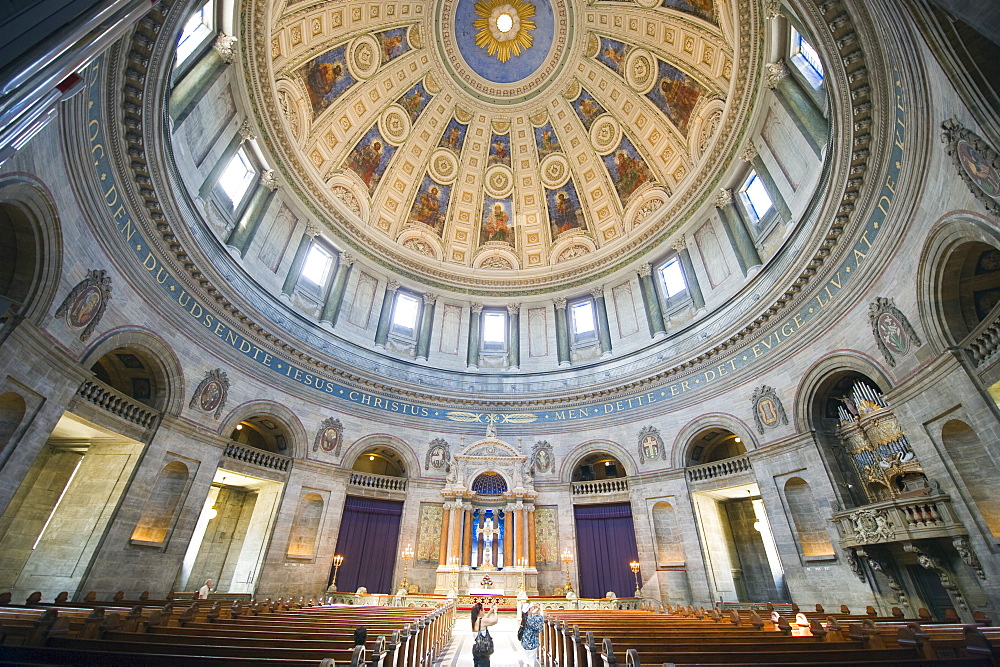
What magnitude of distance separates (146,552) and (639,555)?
1762 centimetres

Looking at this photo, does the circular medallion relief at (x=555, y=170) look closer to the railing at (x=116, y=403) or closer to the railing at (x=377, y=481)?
the railing at (x=377, y=481)

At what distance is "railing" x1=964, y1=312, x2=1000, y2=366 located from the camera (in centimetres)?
912

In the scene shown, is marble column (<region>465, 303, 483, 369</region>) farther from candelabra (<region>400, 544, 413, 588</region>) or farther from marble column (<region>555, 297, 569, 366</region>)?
candelabra (<region>400, 544, 413, 588</region>)

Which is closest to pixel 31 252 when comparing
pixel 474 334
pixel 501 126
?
pixel 474 334

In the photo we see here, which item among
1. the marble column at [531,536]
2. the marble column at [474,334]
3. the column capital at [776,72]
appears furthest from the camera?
the marble column at [474,334]

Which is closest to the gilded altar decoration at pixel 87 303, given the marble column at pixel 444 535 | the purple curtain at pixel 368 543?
the purple curtain at pixel 368 543

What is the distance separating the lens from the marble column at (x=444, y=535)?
19469 millimetres

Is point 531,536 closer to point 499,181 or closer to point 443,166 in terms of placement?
point 499,181

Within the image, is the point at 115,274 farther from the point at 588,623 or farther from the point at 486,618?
the point at 588,623

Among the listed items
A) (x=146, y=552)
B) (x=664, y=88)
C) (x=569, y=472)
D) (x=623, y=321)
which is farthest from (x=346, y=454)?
(x=664, y=88)

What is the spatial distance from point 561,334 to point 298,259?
14843 millimetres

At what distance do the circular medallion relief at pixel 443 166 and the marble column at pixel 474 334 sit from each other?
922cm

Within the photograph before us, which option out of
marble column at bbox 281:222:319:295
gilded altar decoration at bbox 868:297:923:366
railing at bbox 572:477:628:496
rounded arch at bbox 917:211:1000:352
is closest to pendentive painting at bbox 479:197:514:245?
marble column at bbox 281:222:319:295

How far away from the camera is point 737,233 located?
20094 millimetres
